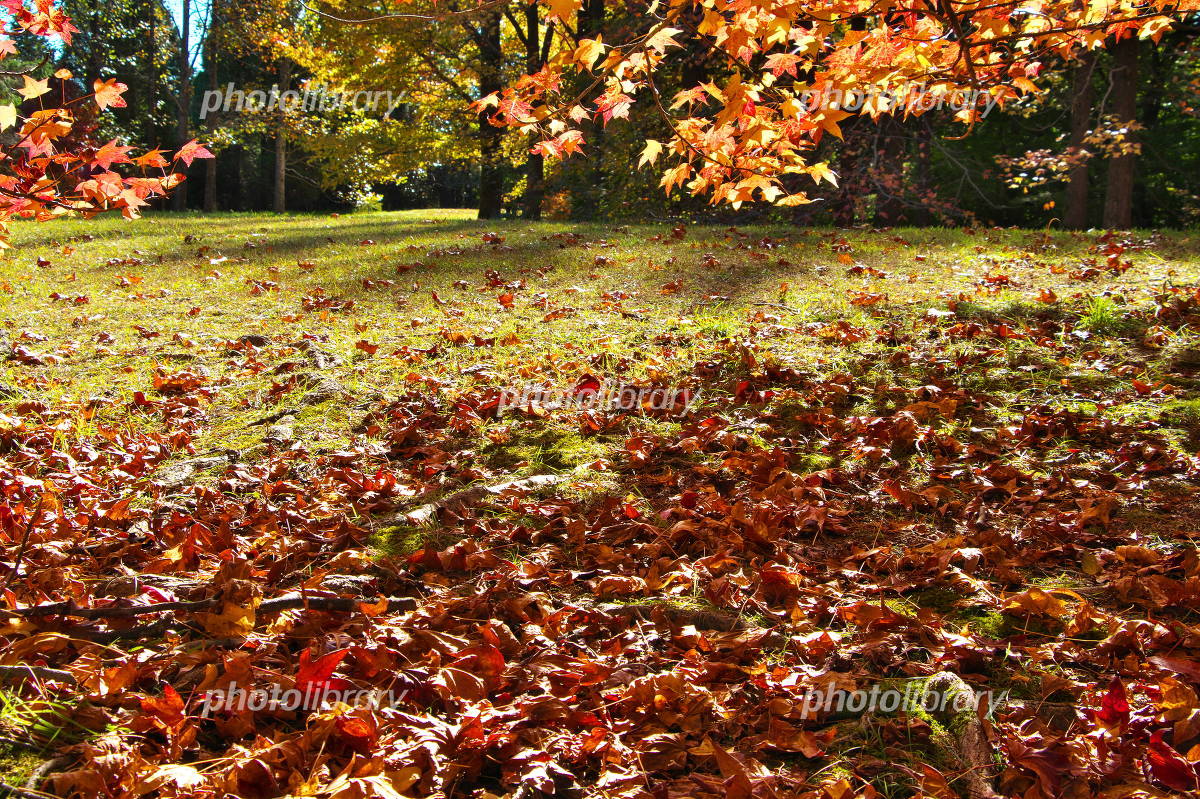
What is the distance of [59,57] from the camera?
26.2 m

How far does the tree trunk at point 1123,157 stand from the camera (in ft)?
40.9

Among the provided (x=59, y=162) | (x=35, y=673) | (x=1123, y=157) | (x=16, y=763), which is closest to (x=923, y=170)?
(x=1123, y=157)

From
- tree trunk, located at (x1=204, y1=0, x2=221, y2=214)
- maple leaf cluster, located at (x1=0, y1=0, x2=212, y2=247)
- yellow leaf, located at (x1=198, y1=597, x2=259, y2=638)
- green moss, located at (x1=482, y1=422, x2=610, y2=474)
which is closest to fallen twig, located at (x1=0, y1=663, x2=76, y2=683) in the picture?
yellow leaf, located at (x1=198, y1=597, x2=259, y2=638)

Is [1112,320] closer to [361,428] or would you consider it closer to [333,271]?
[361,428]

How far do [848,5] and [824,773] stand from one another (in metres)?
2.86

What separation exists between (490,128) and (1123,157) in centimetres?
1179

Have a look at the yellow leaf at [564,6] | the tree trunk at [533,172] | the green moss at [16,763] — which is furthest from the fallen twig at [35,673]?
the tree trunk at [533,172]

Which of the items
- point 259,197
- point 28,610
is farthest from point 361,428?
point 259,197

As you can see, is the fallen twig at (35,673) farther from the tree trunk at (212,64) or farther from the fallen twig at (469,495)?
the tree trunk at (212,64)

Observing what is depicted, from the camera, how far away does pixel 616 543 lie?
275 centimetres

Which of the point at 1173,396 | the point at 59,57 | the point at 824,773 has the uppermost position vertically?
the point at 59,57

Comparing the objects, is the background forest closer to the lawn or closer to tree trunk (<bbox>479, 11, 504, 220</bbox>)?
tree trunk (<bbox>479, 11, 504, 220</bbox>)

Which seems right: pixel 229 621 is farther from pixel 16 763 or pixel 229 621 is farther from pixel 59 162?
pixel 59 162

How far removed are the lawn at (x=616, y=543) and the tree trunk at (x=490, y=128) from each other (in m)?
10.9
